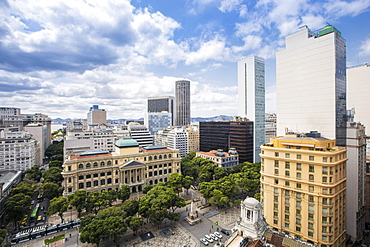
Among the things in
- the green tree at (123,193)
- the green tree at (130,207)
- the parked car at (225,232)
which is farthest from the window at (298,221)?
the green tree at (123,193)

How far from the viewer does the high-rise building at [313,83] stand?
2338 inches

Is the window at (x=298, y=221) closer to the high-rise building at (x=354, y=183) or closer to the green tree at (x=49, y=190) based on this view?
the high-rise building at (x=354, y=183)

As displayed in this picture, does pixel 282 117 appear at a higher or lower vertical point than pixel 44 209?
higher

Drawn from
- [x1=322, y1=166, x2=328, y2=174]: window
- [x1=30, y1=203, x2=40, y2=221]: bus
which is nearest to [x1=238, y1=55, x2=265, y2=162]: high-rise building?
[x1=322, y1=166, x2=328, y2=174]: window

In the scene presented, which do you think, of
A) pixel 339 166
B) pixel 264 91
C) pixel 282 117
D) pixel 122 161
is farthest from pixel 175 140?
pixel 339 166

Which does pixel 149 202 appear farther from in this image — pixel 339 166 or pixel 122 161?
pixel 339 166

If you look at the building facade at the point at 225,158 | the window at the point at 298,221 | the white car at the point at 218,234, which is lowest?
the white car at the point at 218,234

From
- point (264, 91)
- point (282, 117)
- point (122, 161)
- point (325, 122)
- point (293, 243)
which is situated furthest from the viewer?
point (264, 91)

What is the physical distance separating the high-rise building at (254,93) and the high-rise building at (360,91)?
43.4m

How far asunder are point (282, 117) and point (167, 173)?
2214 inches

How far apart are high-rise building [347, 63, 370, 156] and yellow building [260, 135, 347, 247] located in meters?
72.5

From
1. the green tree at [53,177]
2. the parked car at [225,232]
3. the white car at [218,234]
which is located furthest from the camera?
the green tree at [53,177]

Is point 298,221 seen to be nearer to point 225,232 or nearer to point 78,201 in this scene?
point 225,232

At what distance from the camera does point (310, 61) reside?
6525 centimetres
